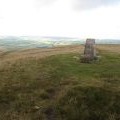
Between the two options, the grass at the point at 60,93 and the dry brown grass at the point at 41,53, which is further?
the dry brown grass at the point at 41,53

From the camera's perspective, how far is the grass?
1716cm

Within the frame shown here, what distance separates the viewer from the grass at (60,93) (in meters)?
17.2

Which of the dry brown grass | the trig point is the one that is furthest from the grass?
the dry brown grass

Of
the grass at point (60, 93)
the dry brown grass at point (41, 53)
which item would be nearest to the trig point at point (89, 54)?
the dry brown grass at point (41, 53)

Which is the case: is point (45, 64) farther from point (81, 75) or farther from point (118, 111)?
point (118, 111)

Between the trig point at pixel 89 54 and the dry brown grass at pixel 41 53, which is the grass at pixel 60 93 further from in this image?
the dry brown grass at pixel 41 53

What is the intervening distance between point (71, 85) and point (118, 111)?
5.41 m

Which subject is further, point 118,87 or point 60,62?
point 60,62

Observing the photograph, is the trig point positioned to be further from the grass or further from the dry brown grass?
the grass

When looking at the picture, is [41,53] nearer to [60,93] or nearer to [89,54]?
[89,54]

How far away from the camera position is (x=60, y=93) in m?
20.0

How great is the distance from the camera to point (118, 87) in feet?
69.4

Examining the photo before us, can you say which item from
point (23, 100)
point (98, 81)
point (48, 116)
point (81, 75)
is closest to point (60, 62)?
point (81, 75)

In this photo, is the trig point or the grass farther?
the trig point
